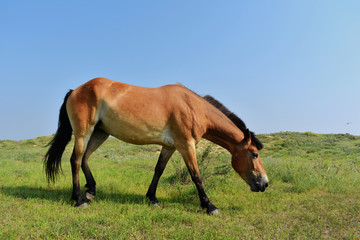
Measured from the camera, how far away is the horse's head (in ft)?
17.9

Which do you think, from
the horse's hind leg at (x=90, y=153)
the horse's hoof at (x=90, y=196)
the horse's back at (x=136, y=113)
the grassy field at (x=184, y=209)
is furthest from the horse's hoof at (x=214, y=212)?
the horse's hind leg at (x=90, y=153)

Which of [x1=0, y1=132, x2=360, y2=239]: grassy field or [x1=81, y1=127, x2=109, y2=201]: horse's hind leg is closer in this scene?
[x1=0, y1=132, x2=360, y2=239]: grassy field

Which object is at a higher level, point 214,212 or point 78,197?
point 214,212

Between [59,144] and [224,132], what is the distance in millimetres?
3767

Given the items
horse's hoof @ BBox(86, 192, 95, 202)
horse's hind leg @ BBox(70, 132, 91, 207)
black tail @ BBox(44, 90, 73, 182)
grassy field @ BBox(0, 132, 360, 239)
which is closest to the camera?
grassy field @ BBox(0, 132, 360, 239)

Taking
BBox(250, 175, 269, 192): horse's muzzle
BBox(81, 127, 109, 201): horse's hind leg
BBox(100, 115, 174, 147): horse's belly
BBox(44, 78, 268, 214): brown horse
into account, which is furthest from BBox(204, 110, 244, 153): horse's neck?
BBox(81, 127, 109, 201): horse's hind leg

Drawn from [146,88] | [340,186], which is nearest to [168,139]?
[146,88]

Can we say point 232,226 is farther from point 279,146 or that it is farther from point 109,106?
point 279,146

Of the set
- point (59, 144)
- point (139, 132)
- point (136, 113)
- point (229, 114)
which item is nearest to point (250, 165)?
point (229, 114)

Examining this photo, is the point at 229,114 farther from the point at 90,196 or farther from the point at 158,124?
the point at 90,196

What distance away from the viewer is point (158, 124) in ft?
17.0

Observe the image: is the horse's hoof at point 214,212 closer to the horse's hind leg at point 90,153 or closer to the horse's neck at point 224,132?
the horse's neck at point 224,132

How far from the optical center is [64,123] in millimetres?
6098

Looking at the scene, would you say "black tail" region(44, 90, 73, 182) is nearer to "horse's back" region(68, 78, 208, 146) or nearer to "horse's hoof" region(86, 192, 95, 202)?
"horse's back" region(68, 78, 208, 146)
